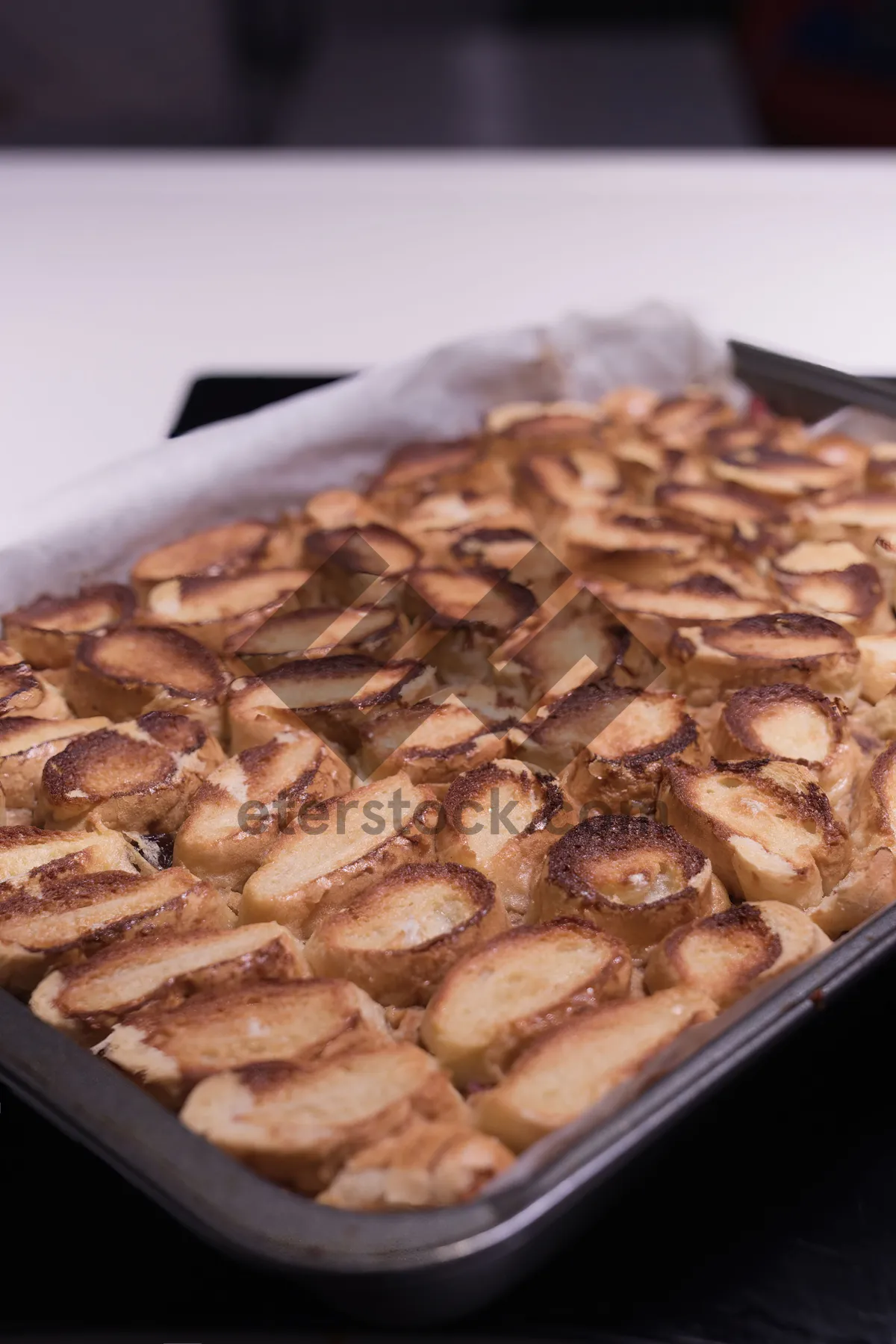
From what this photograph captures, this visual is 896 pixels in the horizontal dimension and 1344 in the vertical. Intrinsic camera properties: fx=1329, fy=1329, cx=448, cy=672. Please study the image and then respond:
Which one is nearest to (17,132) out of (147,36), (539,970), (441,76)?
(147,36)

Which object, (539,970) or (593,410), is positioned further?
(593,410)

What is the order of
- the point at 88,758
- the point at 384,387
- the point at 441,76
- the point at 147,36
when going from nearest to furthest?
the point at 88,758 → the point at 384,387 → the point at 147,36 → the point at 441,76

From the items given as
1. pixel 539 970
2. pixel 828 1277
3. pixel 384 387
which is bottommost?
pixel 828 1277

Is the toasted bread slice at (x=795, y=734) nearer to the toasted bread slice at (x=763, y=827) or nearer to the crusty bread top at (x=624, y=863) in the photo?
the toasted bread slice at (x=763, y=827)

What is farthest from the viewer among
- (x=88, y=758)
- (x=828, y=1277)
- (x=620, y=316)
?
(x=620, y=316)

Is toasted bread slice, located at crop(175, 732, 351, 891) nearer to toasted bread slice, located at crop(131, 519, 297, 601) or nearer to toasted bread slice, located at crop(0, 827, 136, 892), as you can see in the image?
toasted bread slice, located at crop(0, 827, 136, 892)

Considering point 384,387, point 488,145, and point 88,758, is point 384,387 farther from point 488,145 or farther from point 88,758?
point 488,145

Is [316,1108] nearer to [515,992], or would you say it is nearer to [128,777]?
[515,992]

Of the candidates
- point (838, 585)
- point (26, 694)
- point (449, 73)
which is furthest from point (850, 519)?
point (449, 73)
